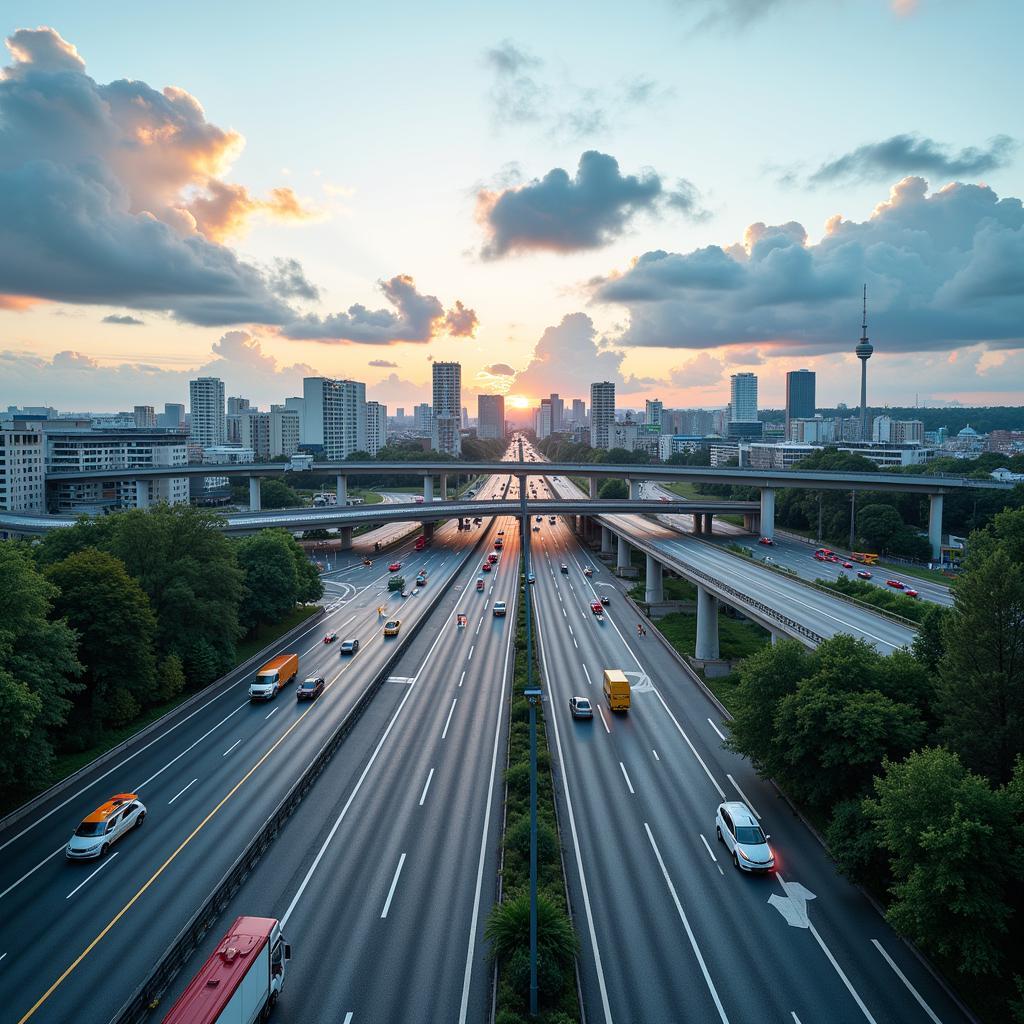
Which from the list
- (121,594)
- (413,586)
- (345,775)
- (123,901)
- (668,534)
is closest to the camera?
(123,901)

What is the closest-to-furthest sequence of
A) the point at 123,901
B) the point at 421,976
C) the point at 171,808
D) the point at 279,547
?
the point at 421,976
the point at 123,901
the point at 171,808
the point at 279,547

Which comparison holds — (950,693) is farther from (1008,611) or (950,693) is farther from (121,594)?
(121,594)

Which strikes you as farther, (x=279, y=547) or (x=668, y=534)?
(x=668, y=534)

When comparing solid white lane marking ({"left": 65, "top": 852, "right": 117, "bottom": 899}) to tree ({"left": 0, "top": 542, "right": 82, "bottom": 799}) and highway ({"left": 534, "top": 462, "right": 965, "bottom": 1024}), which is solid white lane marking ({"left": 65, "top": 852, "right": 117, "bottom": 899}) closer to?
tree ({"left": 0, "top": 542, "right": 82, "bottom": 799})

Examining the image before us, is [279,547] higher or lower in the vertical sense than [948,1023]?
higher

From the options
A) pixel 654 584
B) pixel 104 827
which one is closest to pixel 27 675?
pixel 104 827

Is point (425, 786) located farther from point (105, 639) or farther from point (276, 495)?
point (276, 495)

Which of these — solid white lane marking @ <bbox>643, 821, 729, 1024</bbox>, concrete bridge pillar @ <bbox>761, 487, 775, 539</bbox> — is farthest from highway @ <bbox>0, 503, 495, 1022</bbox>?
concrete bridge pillar @ <bbox>761, 487, 775, 539</bbox>

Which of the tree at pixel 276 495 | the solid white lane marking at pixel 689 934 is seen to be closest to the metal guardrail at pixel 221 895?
the solid white lane marking at pixel 689 934

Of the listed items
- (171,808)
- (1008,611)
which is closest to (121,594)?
(171,808)
